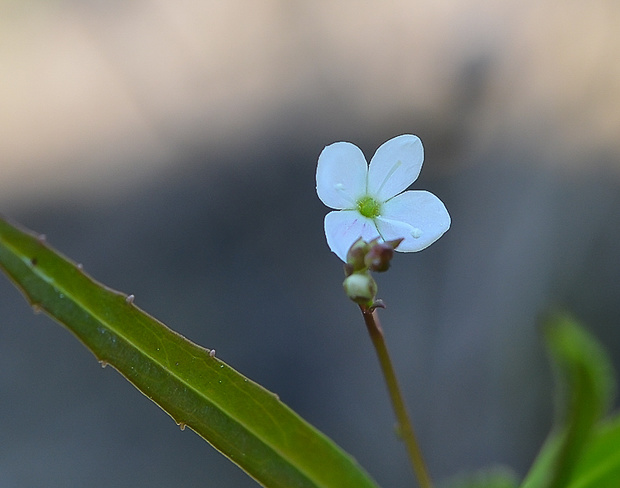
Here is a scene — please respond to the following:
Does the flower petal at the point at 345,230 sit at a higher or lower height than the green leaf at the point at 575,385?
higher

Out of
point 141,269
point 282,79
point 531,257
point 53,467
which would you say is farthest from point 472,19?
point 53,467

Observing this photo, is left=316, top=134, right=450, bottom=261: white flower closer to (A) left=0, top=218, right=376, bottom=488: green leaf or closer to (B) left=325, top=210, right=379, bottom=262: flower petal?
(B) left=325, top=210, right=379, bottom=262: flower petal

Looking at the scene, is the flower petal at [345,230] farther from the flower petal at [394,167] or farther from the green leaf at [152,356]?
the green leaf at [152,356]

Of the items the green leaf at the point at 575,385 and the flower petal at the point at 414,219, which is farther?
the flower petal at the point at 414,219

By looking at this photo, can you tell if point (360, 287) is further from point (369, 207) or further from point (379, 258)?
point (369, 207)

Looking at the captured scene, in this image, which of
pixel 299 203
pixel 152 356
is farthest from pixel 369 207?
pixel 299 203

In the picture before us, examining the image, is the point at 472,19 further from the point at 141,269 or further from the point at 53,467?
the point at 53,467

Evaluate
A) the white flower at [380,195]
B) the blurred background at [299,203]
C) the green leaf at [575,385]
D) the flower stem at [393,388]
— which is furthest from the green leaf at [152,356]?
the blurred background at [299,203]
